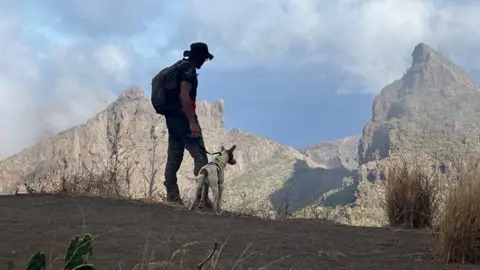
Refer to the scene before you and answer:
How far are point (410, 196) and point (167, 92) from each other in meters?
3.01

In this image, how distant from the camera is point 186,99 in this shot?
686 cm

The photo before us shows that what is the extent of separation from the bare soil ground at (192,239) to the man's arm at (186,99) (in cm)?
127

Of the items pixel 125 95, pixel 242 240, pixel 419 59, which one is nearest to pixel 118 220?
pixel 242 240

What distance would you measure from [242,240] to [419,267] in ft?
4.12

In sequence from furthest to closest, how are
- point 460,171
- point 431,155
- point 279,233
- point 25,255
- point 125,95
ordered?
1. point 125,95
2. point 431,155
3. point 279,233
4. point 460,171
5. point 25,255

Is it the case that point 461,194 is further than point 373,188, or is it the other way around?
point 373,188

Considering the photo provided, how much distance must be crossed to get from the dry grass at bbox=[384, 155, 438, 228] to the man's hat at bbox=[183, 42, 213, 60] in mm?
2750

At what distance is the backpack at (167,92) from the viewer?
7.01m

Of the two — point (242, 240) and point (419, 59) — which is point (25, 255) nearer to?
point (242, 240)

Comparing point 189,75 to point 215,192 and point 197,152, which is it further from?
point 215,192

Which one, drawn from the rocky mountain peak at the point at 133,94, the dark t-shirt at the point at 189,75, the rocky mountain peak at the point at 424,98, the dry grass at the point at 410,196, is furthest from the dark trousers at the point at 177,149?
the rocky mountain peak at the point at 133,94

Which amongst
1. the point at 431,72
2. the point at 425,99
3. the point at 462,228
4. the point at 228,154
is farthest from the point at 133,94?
the point at 462,228

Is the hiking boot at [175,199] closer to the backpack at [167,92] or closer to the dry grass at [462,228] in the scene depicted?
the backpack at [167,92]

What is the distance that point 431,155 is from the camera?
5734 millimetres
